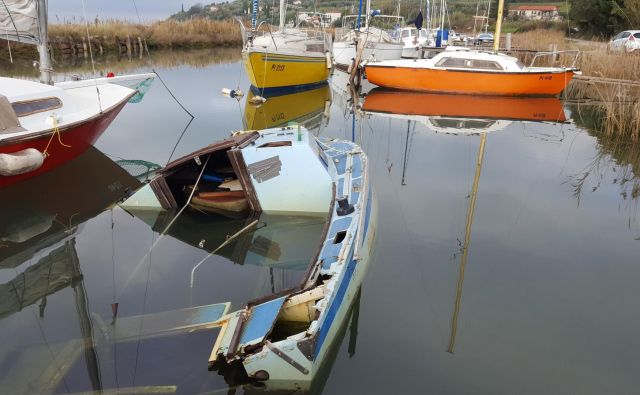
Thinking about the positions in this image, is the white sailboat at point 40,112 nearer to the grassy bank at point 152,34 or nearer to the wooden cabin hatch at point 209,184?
the wooden cabin hatch at point 209,184

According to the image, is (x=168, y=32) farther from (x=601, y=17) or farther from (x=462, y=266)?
(x=462, y=266)

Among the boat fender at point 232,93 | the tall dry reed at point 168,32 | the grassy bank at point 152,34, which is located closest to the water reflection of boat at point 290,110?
the boat fender at point 232,93

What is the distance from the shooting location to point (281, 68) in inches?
816

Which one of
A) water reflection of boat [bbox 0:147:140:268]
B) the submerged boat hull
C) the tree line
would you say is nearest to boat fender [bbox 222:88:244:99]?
the submerged boat hull

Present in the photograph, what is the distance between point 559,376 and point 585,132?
12.6 metres

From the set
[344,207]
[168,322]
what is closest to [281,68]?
[344,207]

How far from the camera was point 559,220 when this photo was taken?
868 centimetres

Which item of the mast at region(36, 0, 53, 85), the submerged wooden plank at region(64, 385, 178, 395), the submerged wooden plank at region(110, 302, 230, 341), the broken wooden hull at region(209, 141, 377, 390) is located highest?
the mast at region(36, 0, 53, 85)

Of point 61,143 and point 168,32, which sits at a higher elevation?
point 168,32

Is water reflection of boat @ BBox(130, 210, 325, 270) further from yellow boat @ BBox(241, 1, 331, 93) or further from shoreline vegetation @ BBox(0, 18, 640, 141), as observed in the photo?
yellow boat @ BBox(241, 1, 331, 93)

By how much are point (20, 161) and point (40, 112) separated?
200cm

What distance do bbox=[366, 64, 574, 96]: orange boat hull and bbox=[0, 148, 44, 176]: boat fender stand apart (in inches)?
615

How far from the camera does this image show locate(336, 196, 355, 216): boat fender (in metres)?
6.78

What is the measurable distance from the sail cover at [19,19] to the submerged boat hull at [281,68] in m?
9.64
